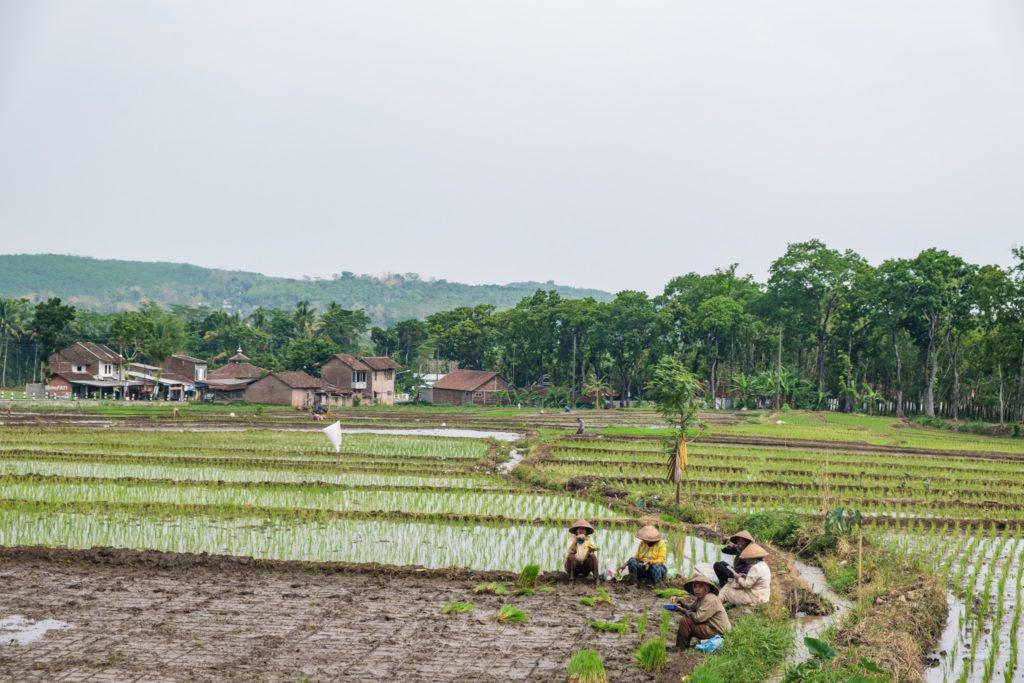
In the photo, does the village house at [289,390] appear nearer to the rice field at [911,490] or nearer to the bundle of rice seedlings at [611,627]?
the rice field at [911,490]

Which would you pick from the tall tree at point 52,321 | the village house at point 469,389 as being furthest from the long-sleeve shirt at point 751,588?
the tall tree at point 52,321

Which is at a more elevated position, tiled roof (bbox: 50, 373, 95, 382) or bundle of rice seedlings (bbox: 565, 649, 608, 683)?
bundle of rice seedlings (bbox: 565, 649, 608, 683)

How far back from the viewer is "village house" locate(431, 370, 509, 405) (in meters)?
68.0

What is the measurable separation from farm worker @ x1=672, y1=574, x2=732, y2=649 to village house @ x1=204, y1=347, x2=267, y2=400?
181ft

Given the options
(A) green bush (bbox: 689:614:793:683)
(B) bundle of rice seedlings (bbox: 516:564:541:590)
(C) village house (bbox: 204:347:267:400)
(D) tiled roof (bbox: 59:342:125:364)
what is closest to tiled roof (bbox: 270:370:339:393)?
(C) village house (bbox: 204:347:267:400)

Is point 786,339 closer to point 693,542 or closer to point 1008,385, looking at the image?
point 1008,385

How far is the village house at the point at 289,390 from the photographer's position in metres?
60.0

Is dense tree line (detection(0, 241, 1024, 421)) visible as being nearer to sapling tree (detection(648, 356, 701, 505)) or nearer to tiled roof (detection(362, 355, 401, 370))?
tiled roof (detection(362, 355, 401, 370))

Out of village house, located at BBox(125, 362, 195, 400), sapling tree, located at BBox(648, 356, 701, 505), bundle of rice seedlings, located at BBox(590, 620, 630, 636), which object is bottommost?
village house, located at BBox(125, 362, 195, 400)

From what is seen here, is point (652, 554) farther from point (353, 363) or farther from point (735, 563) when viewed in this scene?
point (353, 363)

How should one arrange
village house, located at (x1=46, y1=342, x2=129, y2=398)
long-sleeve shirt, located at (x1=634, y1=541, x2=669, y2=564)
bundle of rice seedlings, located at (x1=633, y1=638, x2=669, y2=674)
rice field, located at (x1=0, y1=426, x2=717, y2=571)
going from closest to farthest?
bundle of rice seedlings, located at (x1=633, y1=638, x2=669, y2=674), long-sleeve shirt, located at (x1=634, y1=541, x2=669, y2=564), rice field, located at (x1=0, y1=426, x2=717, y2=571), village house, located at (x1=46, y1=342, x2=129, y2=398)

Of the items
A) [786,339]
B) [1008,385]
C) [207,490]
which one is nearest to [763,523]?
[207,490]

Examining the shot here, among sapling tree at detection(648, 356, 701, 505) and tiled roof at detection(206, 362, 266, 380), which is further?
tiled roof at detection(206, 362, 266, 380)

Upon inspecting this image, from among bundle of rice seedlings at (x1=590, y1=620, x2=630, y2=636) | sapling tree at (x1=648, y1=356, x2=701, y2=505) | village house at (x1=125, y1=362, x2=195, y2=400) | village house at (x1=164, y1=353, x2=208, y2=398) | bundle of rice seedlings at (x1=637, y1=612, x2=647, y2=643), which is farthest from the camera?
village house at (x1=164, y1=353, x2=208, y2=398)
